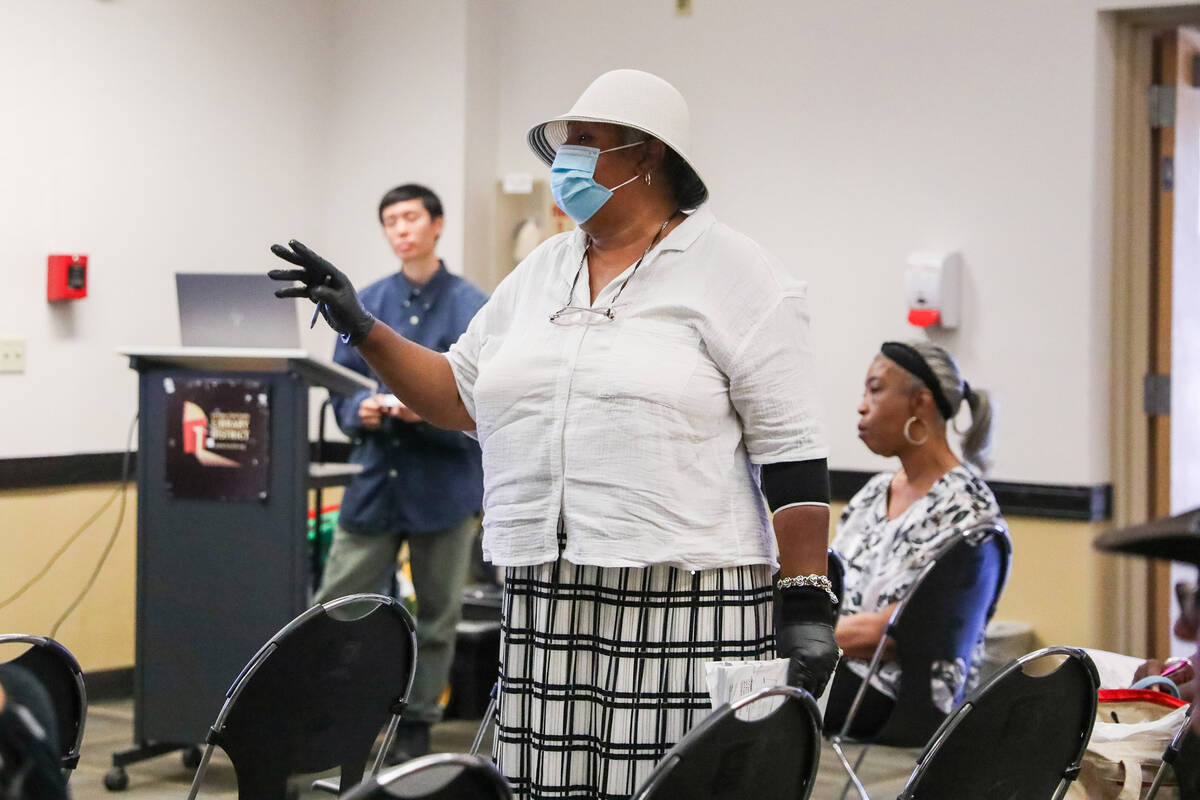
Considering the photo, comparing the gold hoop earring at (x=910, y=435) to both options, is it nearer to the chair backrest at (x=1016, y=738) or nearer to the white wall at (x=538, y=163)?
the chair backrest at (x=1016, y=738)

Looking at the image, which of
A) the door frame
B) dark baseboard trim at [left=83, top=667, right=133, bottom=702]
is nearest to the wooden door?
the door frame

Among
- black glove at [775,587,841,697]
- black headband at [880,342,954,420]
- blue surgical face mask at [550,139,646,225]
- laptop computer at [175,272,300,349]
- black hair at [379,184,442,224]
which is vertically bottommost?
black glove at [775,587,841,697]

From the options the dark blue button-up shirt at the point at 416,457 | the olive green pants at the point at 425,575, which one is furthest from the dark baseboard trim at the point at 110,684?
the dark blue button-up shirt at the point at 416,457

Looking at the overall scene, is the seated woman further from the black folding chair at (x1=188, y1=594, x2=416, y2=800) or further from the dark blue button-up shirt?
the black folding chair at (x1=188, y1=594, x2=416, y2=800)

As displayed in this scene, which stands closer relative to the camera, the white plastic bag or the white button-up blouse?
the white button-up blouse

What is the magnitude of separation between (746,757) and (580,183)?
3.00ft

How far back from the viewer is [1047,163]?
5020 mm

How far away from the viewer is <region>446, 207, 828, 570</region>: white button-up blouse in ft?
6.76

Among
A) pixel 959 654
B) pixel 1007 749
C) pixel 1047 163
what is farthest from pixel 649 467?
pixel 1047 163

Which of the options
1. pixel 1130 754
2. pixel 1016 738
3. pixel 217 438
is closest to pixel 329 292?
pixel 1016 738

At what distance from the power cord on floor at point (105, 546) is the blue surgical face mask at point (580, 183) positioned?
3.24 meters

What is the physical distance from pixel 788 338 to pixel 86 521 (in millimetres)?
3768

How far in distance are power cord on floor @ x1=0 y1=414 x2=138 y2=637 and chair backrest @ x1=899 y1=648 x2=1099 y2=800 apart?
363 centimetres

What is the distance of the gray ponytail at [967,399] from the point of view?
3.63 meters
